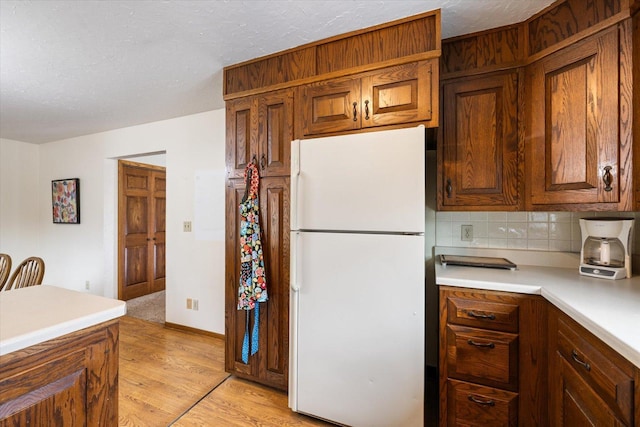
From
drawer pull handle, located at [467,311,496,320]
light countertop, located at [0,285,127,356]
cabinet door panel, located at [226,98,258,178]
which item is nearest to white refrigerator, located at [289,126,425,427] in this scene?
drawer pull handle, located at [467,311,496,320]

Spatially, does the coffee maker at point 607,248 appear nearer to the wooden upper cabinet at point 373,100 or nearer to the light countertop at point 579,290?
the light countertop at point 579,290

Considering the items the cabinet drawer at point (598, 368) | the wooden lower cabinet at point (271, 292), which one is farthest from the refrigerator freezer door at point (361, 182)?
the cabinet drawer at point (598, 368)

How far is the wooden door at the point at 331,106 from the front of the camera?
163 cm

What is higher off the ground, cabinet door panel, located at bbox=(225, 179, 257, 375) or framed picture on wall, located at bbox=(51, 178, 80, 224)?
framed picture on wall, located at bbox=(51, 178, 80, 224)

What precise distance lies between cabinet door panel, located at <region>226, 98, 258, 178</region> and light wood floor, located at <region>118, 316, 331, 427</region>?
1.51m

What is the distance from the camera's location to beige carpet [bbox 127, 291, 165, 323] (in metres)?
3.29

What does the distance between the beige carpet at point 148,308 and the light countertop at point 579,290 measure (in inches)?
128

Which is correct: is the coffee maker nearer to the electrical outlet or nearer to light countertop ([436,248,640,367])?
light countertop ([436,248,640,367])

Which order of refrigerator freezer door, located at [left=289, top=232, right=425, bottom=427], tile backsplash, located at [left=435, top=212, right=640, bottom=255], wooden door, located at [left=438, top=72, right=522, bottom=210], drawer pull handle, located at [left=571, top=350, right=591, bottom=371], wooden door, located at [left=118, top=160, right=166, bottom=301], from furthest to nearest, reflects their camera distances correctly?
wooden door, located at [left=118, top=160, right=166, bottom=301], tile backsplash, located at [left=435, top=212, right=640, bottom=255], wooden door, located at [left=438, top=72, right=522, bottom=210], refrigerator freezer door, located at [left=289, top=232, right=425, bottom=427], drawer pull handle, located at [left=571, top=350, right=591, bottom=371]

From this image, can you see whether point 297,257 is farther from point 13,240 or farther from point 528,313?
point 13,240

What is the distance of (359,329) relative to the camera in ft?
4.83

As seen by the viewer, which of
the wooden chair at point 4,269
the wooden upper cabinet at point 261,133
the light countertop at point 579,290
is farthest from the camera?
the wooden chair at point 4,269

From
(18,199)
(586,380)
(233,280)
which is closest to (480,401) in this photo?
(586,380)

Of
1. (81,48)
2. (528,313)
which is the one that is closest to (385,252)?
(528,313)
